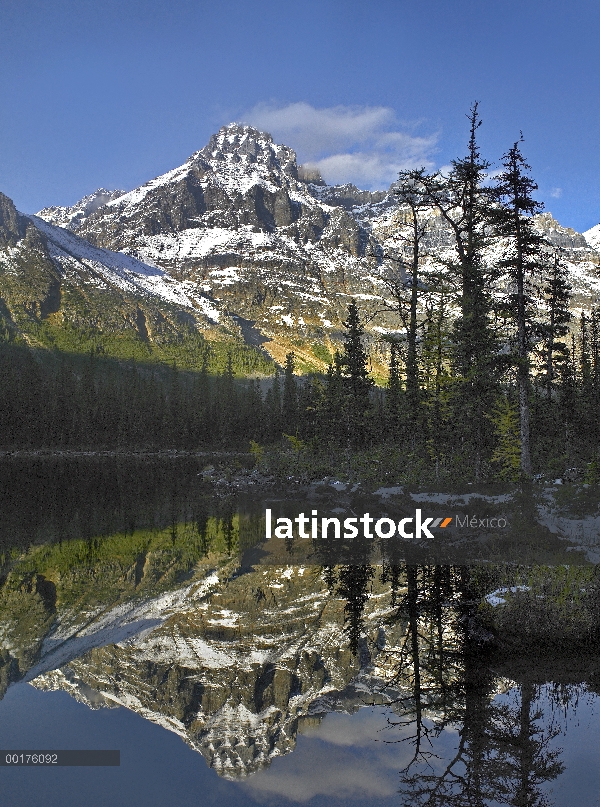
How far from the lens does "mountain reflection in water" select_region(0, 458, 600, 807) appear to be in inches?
300

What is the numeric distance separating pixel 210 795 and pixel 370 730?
2.75 m

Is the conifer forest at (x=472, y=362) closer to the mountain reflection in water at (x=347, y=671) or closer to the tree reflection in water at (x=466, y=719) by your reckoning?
the mountain reflection in water at (x=347, y=671)

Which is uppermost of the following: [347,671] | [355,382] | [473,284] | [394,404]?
[473,284]

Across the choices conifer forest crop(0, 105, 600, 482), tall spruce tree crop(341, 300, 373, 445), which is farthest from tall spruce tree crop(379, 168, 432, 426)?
tall spruce tree crop(341, 300, 373, 445)

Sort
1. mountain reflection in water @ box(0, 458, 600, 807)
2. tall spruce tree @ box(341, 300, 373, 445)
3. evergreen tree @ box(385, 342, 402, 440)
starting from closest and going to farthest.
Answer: mountain reflection in water @ box(0, 458, 600, 807) → tall spruce tree @ box(341, 300, 373, 445) → evergreen tree @ box(385, 342, 402, 440)

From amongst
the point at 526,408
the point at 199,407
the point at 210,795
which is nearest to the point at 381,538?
the point at 526,408

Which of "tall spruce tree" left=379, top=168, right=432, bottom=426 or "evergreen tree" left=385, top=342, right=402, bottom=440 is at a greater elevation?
"tall spruce tree" left=379, top=168, right=432, bottom=426

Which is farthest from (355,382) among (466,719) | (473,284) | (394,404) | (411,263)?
(466,719)

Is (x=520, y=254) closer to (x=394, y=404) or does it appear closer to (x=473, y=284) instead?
(x=473, y=284)

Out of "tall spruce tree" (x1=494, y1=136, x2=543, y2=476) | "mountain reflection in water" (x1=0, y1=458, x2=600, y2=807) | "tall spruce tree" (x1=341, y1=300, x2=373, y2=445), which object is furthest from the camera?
"tall spruce tree" (x1=341, y1=300, x2=373, y2=445)

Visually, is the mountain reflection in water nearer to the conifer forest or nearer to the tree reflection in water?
the tree reflection in water

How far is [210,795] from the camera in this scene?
24.1 ft

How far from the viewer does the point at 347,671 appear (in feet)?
35.0

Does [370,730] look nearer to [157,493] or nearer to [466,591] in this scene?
[466,591]
